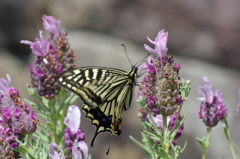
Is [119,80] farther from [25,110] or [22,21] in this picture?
[22,21]

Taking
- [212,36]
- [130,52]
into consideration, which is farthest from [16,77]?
[212,36]

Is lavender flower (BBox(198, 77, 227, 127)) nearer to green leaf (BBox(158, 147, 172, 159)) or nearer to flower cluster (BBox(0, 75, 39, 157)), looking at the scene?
green leaf (BBox(158, 147, 172, 159))

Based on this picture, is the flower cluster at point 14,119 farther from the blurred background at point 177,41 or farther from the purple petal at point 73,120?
the blurred background at point 177,41

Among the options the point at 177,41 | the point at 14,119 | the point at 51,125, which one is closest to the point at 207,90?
the point at 51,125

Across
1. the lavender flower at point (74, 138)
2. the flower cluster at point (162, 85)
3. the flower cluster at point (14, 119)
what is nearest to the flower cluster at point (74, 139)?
the lavender flower at point (74, 138)

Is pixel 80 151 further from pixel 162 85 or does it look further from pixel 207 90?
A: pixel 207 90
